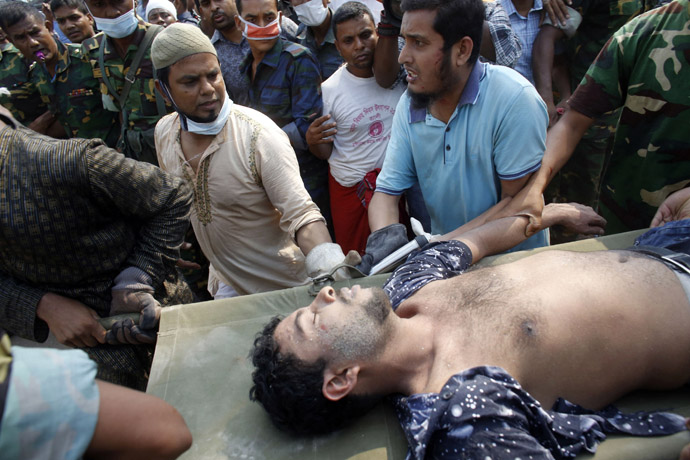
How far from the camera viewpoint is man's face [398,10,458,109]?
235 centimetres

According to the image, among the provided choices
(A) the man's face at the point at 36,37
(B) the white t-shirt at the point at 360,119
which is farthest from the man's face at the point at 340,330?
(A) the man's face at the point at 36,37

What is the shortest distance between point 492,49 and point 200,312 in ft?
9.49

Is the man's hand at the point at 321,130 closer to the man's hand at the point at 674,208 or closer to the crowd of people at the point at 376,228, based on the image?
the crowd of people at the point at 376,228

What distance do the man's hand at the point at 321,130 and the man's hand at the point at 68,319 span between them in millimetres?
2116

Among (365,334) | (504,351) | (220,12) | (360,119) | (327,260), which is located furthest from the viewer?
(220,12)

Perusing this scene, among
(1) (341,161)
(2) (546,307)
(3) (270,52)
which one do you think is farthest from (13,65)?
(2) (546,307)

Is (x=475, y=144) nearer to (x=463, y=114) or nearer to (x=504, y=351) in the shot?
(x=463, y=114)

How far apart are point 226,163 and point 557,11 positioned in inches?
117

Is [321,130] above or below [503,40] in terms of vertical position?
below

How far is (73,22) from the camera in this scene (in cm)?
482

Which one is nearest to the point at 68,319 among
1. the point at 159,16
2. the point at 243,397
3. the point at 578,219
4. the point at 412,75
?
the point at 243,397

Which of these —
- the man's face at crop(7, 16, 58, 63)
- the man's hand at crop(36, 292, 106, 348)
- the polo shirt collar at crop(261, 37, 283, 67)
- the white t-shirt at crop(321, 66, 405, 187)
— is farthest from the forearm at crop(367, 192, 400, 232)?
the man's face at crop(7, 16, 58, 63)

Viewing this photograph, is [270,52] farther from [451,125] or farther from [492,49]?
[451,125]

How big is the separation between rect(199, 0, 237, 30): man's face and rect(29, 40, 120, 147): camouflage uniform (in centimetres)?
118
